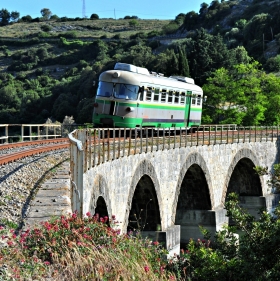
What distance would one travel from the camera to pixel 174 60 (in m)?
82.3

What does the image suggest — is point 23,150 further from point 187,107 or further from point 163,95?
point 187,107

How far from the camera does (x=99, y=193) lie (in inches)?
616

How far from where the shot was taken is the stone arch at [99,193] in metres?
14.6

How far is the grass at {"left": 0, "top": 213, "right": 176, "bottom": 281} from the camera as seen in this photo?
26.6 feet

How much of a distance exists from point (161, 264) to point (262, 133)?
1211 inches

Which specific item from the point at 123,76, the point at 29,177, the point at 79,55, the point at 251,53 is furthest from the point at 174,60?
the point at 79,55

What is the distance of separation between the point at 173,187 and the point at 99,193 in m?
9.96

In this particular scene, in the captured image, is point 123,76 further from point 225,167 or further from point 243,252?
point 243,252

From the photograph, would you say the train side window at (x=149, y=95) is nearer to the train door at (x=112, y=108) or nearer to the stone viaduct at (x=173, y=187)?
the train door at (x=112, y=108)

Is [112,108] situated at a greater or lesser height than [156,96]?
lesser

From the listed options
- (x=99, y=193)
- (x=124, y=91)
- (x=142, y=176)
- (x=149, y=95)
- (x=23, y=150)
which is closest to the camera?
(x=99, y=193)

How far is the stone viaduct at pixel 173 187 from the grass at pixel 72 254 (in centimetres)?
251

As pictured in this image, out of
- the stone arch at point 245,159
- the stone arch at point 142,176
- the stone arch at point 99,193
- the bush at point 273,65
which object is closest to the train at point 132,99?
the stone arch at point 142,176

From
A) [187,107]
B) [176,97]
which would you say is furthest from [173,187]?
[187,107]
